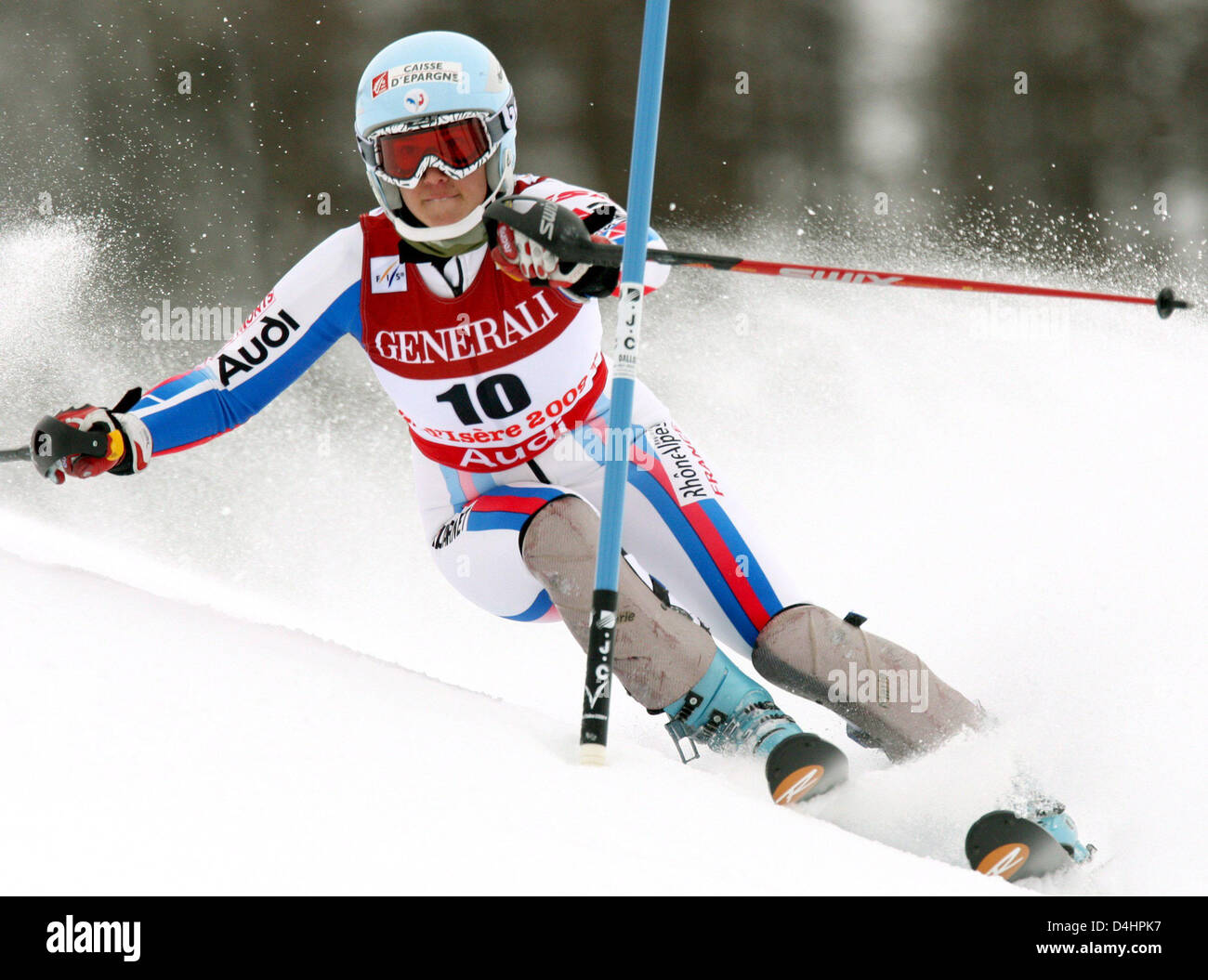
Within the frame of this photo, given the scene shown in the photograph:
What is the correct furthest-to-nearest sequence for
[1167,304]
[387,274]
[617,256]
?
[387,274], [617,256], [1167,304]

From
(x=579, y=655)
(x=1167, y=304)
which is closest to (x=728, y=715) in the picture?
(x=1167, y=304)

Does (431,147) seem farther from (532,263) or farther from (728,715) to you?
(728,715)

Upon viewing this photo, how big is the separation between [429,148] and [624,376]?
20.2 inches

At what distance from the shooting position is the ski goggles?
6.31ft

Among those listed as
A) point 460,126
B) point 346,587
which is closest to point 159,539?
point 346,587

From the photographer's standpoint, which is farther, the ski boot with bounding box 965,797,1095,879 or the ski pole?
the ski pole

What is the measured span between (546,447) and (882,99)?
5.45m

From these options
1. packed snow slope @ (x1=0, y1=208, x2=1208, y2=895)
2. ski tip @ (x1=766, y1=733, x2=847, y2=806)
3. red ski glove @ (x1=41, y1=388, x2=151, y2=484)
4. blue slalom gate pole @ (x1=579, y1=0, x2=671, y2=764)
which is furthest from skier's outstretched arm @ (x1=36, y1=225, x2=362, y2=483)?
ski tip @ (x1=766, y1=733, x2=847, y2=806)

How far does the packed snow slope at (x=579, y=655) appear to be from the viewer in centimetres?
130

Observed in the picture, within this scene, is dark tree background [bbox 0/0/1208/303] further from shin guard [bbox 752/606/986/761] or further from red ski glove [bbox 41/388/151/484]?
shin guard [bbox 752/606/986/761]

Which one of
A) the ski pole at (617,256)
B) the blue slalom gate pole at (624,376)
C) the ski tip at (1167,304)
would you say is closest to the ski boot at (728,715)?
the blue slalom gate pole at (624,376)

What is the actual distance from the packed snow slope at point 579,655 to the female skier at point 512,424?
15 centimetres

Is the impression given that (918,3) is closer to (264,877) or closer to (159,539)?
(159,539)

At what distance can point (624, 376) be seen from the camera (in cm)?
174
